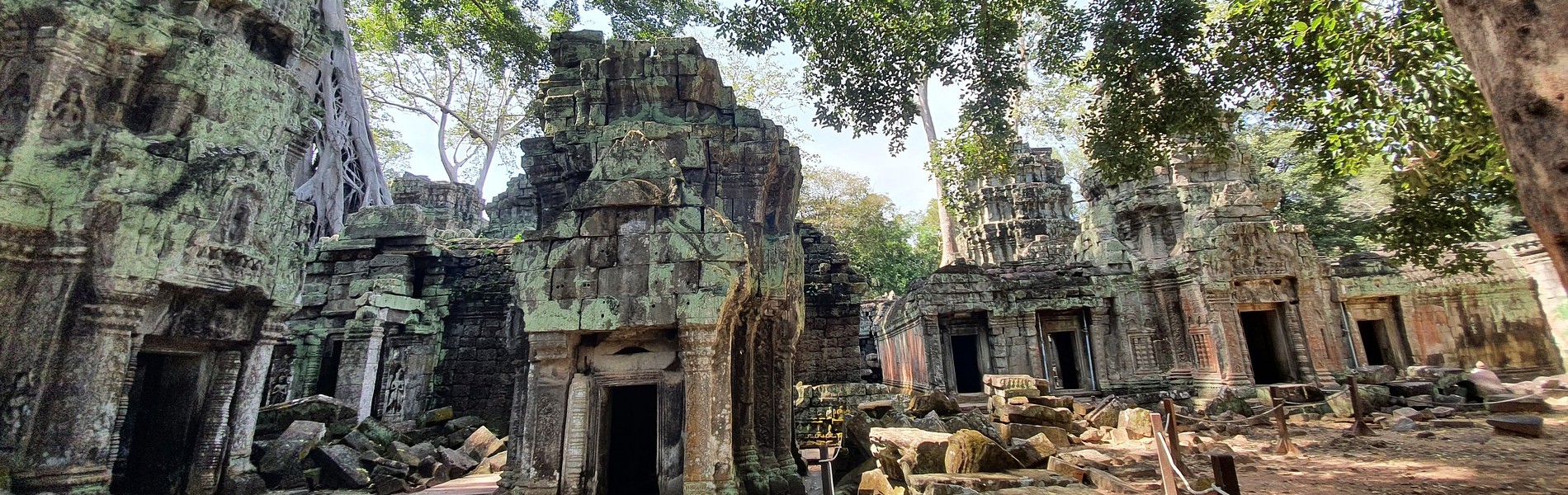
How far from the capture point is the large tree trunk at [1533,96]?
5.23 ft

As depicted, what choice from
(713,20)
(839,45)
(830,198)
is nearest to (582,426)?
(839,45)

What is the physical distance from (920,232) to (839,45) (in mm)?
24877

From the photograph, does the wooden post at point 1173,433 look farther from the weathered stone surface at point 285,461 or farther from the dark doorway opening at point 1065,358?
the weathered stone surface at point 285,461

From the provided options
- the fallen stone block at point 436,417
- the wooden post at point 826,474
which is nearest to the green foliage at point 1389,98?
the wooden post at point 826,474

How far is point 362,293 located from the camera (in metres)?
9.95

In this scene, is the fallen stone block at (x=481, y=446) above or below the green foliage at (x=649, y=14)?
below

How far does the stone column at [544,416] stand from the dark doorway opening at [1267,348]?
40.1 ft

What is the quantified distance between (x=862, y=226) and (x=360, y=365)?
17.8m

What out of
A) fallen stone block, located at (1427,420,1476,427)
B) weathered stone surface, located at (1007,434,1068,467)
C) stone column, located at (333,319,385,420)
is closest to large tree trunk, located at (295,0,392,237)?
stone column, located at (333,319,385,420)

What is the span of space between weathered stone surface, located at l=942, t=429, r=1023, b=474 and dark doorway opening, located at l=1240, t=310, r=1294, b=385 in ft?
28.3

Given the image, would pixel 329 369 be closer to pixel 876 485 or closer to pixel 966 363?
pixel 876 485

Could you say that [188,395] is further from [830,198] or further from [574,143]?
[830,198]

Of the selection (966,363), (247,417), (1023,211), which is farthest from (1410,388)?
(247,417)

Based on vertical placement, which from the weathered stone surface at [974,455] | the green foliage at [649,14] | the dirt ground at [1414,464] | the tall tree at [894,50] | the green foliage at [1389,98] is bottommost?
the dirt ground at [1414,464]
